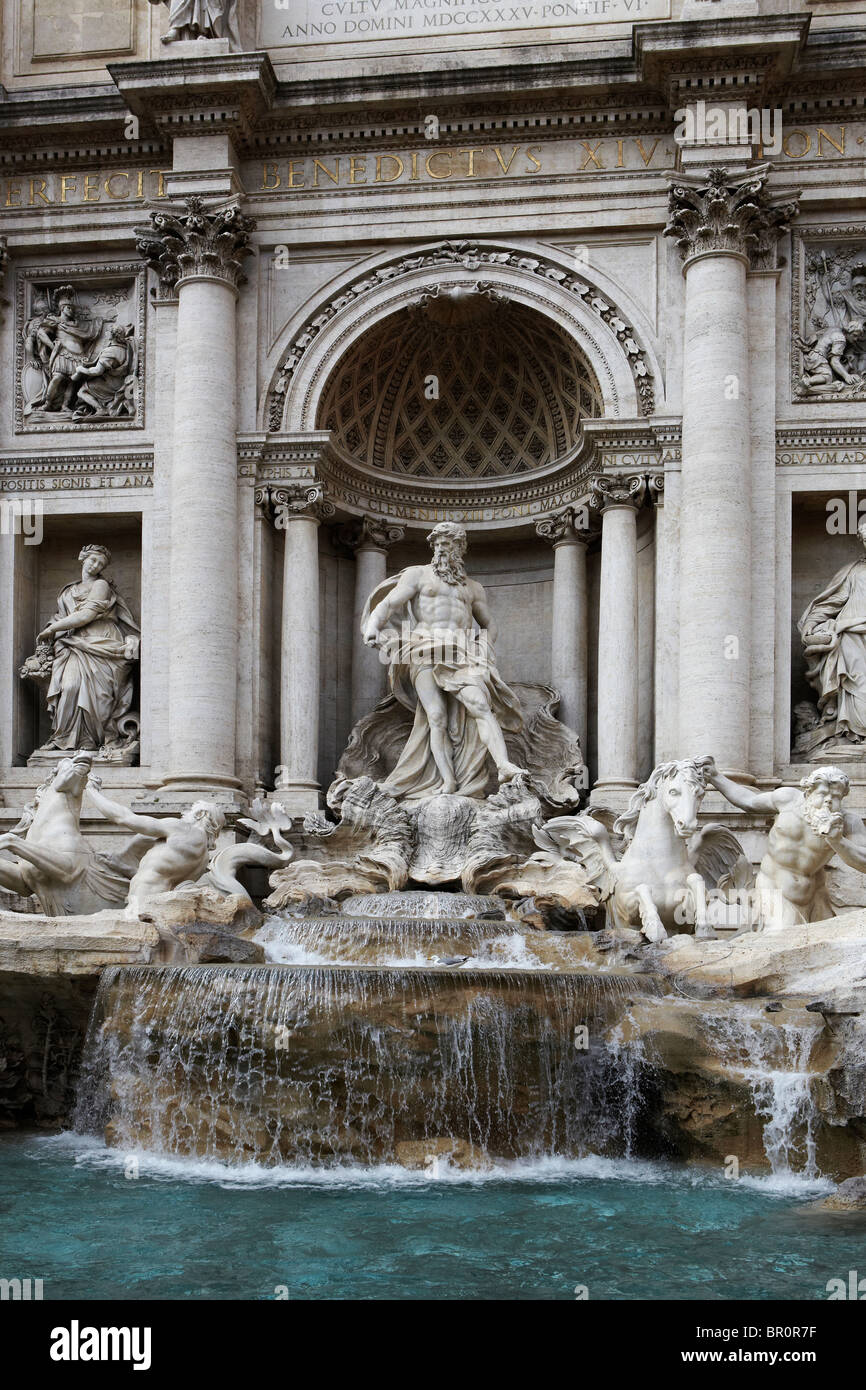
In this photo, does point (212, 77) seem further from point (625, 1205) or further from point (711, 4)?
point (625, 1205)

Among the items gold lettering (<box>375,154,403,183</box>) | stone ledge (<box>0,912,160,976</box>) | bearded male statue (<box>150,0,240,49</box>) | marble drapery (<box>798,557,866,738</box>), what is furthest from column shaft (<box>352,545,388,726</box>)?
stone ledge (<box>0,912,160,976</box>)

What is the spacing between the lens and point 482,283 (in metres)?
17.7

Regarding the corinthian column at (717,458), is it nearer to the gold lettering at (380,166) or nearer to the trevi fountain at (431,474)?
the trevi fountain at (431,474)

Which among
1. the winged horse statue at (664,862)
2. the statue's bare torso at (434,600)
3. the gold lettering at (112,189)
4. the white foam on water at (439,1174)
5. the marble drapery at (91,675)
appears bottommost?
the white foam on water at (439,1174)

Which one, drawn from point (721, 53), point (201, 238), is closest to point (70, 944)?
point (201, 238)

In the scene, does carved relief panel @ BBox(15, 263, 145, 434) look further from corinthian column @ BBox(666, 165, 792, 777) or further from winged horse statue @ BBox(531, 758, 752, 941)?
winged horse statue @ BBox(531, 758, 752, 941)

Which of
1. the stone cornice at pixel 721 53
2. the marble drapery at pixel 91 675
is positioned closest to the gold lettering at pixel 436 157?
the stone cornice at pixel 721 53

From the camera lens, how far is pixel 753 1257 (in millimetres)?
7832

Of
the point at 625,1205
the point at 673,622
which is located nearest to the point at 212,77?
the point at 673,622

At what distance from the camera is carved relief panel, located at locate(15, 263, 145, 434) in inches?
727

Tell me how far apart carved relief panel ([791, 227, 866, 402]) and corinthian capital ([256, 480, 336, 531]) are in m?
5.57

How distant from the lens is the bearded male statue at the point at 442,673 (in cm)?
1675

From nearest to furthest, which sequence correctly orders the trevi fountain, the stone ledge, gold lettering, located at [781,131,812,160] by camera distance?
the stone ledge < the trevi fountain < gold lettering, located at [781,131,812,160]

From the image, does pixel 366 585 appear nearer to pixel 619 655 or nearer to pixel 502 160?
pixel 619 655
